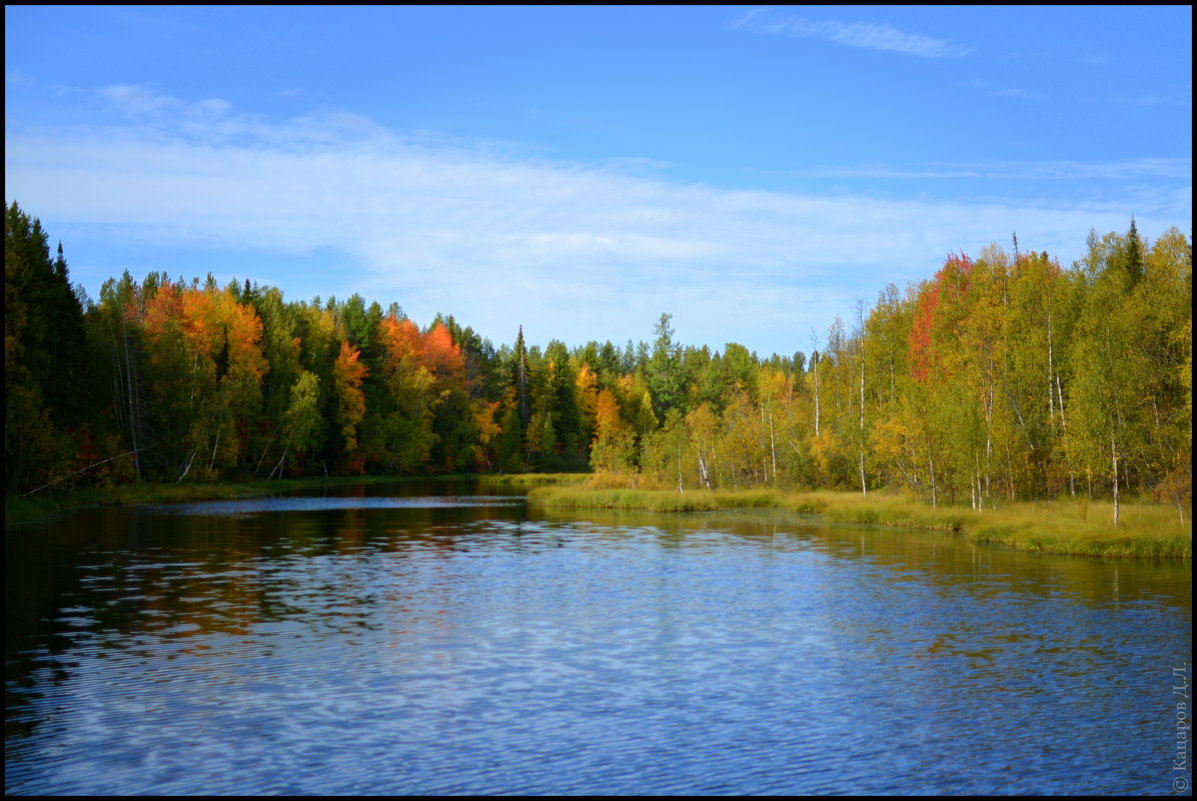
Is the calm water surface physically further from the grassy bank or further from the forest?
the forest

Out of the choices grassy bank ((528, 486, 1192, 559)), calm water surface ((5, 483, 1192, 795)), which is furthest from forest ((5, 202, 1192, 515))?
calm water surface ((5, 483, 1192, 795))

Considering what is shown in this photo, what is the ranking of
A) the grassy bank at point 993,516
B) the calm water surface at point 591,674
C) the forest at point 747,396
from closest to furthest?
the calm water surface at point 591,674 → the grassy bank at point 993,516 → the forest at point 747,396

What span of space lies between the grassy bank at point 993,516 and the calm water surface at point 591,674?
2586mm

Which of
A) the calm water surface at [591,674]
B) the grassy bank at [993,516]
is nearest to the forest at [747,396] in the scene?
the grassy bank at [993,516]

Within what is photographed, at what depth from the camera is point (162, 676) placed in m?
19.9

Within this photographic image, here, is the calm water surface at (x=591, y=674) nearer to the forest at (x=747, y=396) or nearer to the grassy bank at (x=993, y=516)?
the grassy bank at (x=993, y=516)

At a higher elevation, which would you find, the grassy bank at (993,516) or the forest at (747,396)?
the forest at (747,396)

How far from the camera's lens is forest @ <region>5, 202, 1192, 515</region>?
157 feet

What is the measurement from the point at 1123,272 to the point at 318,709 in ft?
202

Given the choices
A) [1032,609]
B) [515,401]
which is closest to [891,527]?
[1032,609]

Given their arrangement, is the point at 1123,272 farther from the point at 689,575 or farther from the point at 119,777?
the point at 119,777

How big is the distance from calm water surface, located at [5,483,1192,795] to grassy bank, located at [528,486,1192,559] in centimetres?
259

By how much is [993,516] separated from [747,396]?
41.6 meters

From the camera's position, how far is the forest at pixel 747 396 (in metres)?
47.8
